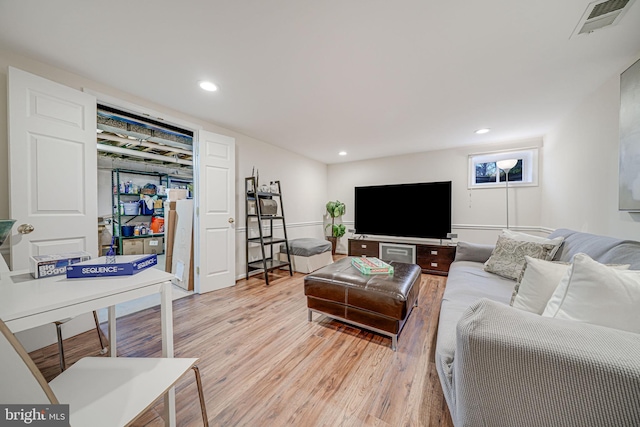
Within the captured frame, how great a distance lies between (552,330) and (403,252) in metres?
3.41

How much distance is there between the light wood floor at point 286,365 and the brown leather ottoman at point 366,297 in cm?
16

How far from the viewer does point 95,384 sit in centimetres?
78

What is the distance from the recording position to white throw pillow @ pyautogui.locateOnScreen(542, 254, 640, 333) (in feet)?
2.42

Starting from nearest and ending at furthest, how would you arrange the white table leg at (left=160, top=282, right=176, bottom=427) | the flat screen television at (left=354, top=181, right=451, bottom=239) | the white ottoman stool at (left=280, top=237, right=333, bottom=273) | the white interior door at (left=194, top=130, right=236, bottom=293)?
the white table leg at (left=160, top=282, right=176, bottom=427)
the white interior door at (left=194, top=130, right=236, bottom=293)
the white ottoman stool at (left=280, top=237, right=333, bottom=273)
the flat screen television at (left=354, top=181, right=451, bottom=239)

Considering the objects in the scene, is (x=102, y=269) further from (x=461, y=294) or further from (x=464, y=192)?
(x=464, y=192)

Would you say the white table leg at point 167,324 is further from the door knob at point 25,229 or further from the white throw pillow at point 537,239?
the white throw pillow at point 537,239

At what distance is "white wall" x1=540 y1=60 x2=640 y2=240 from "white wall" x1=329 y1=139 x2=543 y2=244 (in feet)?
1.89

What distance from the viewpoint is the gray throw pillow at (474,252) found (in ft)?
8.33

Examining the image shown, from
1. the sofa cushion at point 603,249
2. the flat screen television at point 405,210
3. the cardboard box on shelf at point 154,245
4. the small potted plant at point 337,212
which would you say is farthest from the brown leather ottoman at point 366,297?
the cardboard box on shelf at point 154,245

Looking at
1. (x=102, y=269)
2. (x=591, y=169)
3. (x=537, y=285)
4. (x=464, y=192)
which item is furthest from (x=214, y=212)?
(x=464, y=192)

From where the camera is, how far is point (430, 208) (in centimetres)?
386

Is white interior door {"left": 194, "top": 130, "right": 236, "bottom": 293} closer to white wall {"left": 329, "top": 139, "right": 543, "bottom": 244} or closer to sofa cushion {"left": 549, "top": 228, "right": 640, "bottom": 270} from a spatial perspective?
white wall {"left": 329, "top": 139, "right": 543, "bottom": 244}

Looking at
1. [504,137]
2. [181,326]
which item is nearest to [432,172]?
[504,137]

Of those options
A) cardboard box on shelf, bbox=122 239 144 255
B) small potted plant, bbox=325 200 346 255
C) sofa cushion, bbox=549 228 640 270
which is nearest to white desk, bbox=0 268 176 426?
sofa cushion, bbox=549 228 640 270
